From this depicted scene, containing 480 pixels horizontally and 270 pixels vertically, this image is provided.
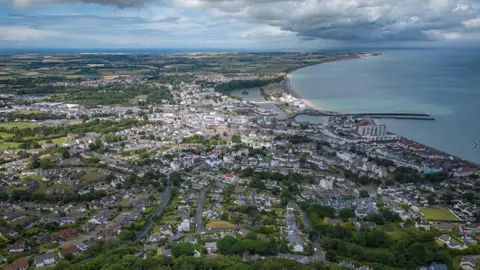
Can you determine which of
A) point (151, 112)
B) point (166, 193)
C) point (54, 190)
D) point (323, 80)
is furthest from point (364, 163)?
point (323, 80)

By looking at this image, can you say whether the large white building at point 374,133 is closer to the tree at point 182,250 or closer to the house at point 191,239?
the house at point 191,239

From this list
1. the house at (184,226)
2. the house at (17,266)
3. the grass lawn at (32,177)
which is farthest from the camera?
the grass lawn at (32,177)

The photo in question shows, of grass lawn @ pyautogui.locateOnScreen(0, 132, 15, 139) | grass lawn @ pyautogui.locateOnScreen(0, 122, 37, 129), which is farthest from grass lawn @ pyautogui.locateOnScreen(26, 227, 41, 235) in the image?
grass lawn @ pyautogui.locateOnScreen(0, 122, 37, 129)

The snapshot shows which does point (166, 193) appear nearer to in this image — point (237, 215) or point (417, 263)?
point (237, 215)

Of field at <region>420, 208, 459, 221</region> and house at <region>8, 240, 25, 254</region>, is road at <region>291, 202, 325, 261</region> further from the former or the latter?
house at <region>8, 240, 25, 254</region>

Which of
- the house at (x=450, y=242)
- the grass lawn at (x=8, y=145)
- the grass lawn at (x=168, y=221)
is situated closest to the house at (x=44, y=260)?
the grass lawn at (x=168, y=221)

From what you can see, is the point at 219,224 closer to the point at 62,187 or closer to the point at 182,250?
the point at 182,250
